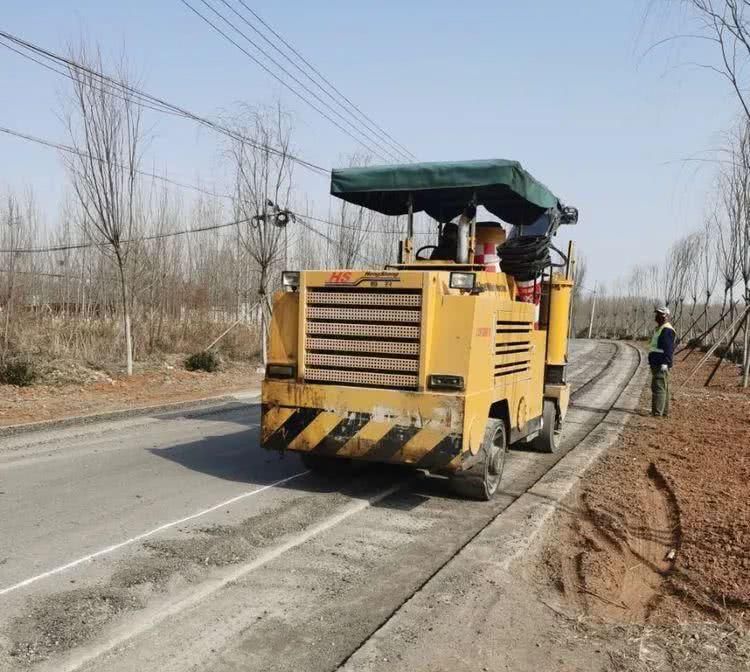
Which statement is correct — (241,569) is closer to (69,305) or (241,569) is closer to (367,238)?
(69,305)

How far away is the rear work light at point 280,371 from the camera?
20.4ft

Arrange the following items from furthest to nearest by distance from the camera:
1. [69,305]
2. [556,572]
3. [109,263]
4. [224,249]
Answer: [224,249] < [109,263] < [69,305] < [556,572]

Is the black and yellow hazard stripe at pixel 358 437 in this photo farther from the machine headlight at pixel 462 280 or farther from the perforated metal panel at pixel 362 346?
the machine headlight at pixel 462 280

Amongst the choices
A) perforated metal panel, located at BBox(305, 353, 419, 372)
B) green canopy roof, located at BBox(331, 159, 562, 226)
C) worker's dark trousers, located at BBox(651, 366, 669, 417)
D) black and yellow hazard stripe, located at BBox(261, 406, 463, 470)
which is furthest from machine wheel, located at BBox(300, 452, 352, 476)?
worker's dark trousers, located at BBox(651, 366, 669, 417)

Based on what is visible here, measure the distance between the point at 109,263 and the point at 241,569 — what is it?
17.4 m

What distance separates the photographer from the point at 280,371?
20.4ft

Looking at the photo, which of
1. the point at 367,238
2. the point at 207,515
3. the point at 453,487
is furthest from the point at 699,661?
the point at 367,238

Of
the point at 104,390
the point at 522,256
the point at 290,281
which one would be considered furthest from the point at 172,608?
the point at 104,390

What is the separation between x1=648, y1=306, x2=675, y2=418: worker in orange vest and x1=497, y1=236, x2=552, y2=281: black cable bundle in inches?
220

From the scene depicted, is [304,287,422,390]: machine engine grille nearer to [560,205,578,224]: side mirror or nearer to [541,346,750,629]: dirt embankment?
[541,346,750,629]: dirt embankment

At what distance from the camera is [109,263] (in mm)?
19781

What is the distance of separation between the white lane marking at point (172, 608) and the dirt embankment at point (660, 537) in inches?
69.8

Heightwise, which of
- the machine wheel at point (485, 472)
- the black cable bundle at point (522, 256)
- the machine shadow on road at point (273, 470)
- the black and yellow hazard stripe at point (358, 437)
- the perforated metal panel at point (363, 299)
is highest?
the black cable bundle at point (522, 256)

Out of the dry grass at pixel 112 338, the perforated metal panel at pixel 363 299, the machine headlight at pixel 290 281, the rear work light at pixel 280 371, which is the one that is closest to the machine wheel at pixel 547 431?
the perforated metal panel at pixel 363 299
